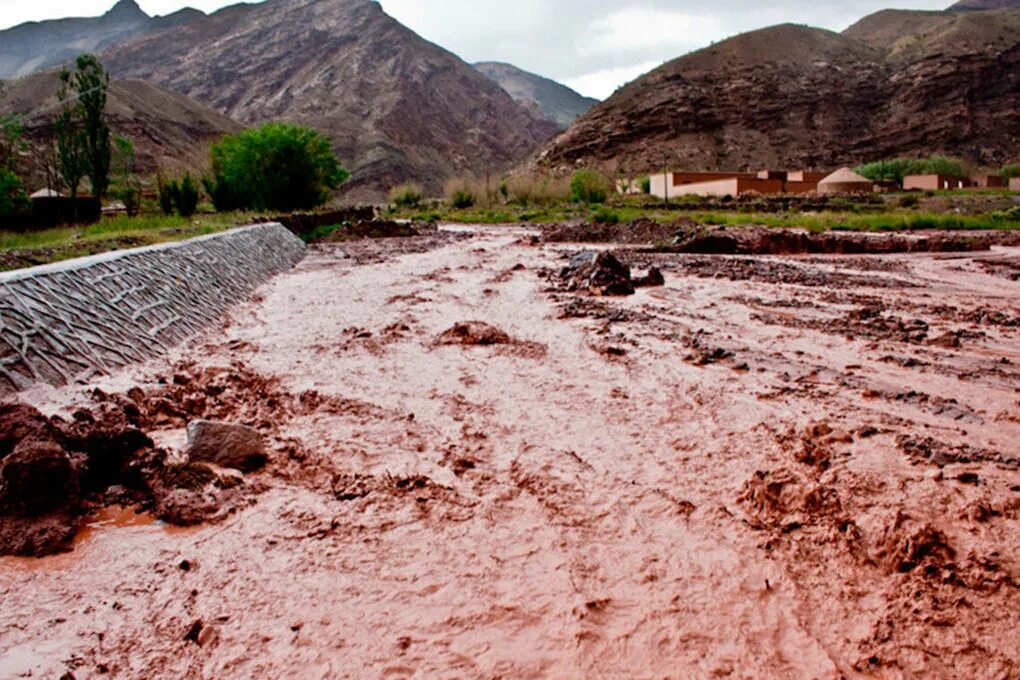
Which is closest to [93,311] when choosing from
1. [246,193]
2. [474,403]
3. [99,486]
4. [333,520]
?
[99,486]

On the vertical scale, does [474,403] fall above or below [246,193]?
below

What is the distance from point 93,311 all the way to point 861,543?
5.10 meters

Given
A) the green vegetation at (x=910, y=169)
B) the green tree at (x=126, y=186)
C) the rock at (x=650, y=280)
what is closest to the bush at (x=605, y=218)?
the rock at (x=650, y=280)

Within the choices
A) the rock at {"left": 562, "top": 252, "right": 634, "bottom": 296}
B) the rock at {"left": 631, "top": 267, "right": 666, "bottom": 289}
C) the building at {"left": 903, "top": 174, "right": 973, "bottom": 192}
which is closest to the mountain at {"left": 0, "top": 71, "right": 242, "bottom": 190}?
the building at {"left": 903, "top": 174, "right": 973, "bottom": 192}

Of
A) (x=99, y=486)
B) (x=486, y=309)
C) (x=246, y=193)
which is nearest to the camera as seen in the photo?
(x=99, y=486)

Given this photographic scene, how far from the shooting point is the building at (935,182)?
3800 cm

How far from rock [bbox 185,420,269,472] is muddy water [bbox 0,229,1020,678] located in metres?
0.11

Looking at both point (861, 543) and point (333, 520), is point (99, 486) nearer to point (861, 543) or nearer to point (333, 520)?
point (333, 520)

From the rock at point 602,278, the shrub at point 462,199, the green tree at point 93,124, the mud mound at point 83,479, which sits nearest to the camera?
the mud mound at point 83,479

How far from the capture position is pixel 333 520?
2.88 m

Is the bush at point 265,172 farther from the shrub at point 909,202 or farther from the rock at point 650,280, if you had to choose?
the shrub at point 909,202

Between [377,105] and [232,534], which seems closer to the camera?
[232,534]

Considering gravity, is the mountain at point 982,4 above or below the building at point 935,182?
above

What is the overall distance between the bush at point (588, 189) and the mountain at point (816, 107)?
21.3m
